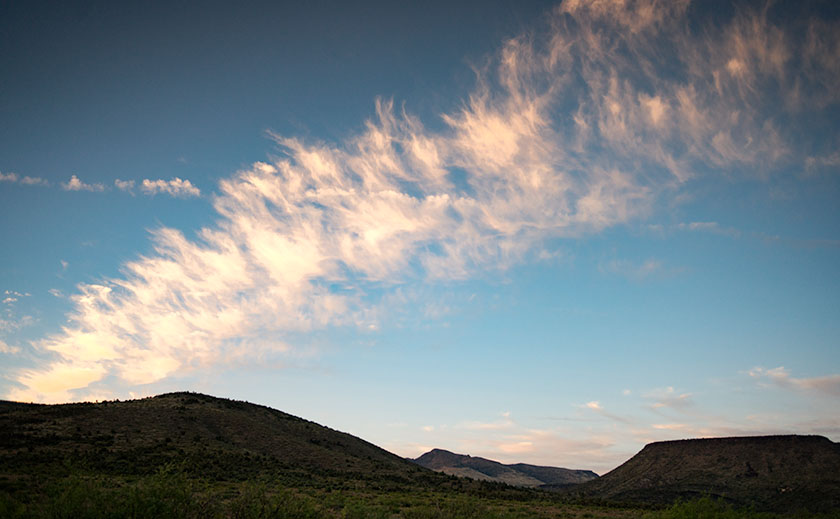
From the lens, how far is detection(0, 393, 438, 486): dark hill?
137 ft

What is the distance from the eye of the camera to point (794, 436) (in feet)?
277

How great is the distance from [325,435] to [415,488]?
36013 mm

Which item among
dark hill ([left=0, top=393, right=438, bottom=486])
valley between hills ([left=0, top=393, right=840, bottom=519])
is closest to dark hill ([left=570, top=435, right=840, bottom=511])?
valley between hills ([left=0, top=393, right=840, bottom=519])

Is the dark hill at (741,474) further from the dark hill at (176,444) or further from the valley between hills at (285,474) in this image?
the dark hill at (176,444)

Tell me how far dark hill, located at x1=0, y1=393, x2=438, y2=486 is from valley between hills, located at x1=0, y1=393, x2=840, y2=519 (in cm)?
21

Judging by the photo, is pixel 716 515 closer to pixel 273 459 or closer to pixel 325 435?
pixel 273 459

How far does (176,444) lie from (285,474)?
13258 mm

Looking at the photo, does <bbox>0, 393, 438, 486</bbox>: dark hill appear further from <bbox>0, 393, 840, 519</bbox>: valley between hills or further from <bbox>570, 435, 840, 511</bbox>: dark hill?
<bbox>570, 435, 840, 511</bbox>: dark hill

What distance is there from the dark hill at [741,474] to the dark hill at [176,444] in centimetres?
4728

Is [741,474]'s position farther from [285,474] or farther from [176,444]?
[176,444]

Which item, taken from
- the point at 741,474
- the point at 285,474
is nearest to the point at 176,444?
the point at 285,474

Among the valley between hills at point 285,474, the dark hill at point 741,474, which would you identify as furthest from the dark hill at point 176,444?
the dark hill at point 741,474

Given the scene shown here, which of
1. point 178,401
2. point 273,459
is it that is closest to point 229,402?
point 178,401

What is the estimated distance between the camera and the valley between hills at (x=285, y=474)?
17453 mm
